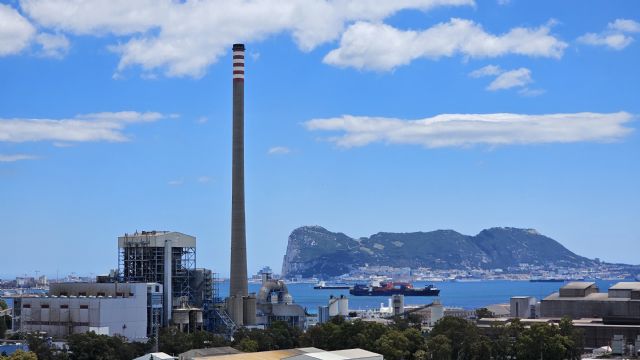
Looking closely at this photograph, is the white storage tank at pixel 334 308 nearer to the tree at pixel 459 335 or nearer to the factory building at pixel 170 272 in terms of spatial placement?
the factory building at pixel 170 272

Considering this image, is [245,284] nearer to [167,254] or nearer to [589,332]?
[167,254]

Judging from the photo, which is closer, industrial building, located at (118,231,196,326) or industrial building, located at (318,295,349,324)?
industrial building, located at (118,231,196,326)

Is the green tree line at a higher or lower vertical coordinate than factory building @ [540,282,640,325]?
lower

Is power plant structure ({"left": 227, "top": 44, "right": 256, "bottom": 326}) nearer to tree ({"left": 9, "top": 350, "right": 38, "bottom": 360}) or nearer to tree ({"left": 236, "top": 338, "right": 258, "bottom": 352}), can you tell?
tree ({"left": 236, "top": 338, "right": 258, "bottom": 352})

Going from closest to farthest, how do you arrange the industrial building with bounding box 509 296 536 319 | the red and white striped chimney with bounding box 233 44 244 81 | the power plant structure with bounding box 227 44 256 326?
1. the power plant structure with bounding box 227 44 256 326
2. the red and white striped chimney with bounding box 233 44 244 81
3. the industrial building with bounding box 509 296 536 319

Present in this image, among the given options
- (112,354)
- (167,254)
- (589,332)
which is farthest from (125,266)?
(589,332)

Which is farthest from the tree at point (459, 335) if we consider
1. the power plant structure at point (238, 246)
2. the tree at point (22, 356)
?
the tree at point (22, 356)

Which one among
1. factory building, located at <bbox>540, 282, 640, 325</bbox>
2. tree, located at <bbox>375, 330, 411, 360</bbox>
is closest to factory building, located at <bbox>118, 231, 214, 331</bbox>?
tree, located at <bbox>375, 330, 411, 360</bbox>
